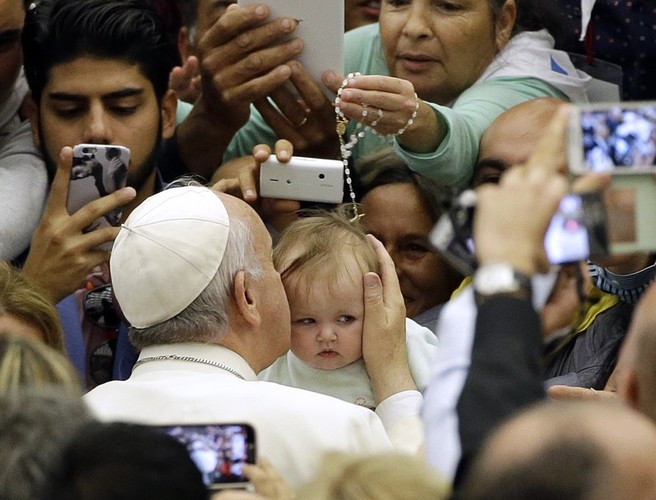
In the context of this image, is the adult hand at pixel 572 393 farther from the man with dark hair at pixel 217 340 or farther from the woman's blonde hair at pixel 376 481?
the woman's blonde hair at pixel 376 481

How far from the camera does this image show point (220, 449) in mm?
2635

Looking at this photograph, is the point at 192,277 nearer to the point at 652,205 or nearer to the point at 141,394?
the point at 141,394

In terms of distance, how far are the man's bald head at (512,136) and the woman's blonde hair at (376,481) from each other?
2117 millimetres

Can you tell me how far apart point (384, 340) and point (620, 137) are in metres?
1.58

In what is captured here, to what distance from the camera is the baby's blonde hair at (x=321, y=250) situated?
393 centimetres

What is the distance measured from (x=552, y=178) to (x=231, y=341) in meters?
1.33

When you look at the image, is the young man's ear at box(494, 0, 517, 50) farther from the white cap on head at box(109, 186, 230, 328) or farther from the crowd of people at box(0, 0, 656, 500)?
the white cap on head at box(109, 186, 230, 328)

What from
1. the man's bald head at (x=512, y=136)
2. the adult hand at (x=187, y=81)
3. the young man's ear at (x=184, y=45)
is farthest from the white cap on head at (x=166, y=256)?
the young man's ear at (x=184, y=45)

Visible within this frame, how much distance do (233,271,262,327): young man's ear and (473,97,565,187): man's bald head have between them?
1058mm

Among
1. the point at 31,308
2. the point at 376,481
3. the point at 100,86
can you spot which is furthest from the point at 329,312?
the point at 376,481

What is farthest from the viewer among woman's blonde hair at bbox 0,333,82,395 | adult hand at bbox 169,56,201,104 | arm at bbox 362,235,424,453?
adult hand at bbox 169,56,201,104

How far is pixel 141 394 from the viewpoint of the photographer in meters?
3.21

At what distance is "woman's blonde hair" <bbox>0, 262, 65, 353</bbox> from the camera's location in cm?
355

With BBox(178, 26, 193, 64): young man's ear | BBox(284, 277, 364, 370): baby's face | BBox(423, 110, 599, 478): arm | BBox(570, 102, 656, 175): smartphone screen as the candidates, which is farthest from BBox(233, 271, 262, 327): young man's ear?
BBox(178, 26, 193, 64): young man's ear
